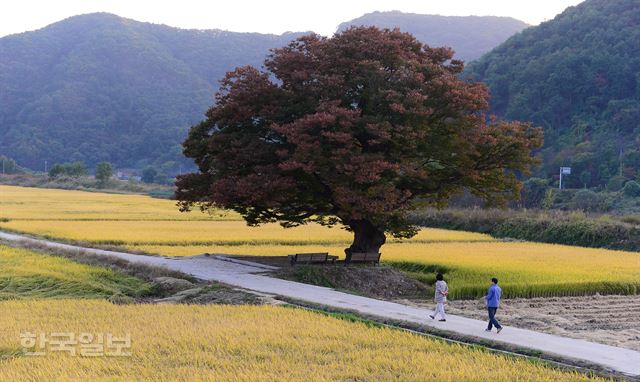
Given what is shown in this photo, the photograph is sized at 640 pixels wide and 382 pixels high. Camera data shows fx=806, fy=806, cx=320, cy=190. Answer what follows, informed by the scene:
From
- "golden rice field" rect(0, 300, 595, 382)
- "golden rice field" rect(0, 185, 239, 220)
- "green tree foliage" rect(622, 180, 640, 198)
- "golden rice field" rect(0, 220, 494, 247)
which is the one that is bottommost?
"golden rice field" rect(0, 185, 239, 220)

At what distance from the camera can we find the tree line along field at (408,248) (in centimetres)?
2103

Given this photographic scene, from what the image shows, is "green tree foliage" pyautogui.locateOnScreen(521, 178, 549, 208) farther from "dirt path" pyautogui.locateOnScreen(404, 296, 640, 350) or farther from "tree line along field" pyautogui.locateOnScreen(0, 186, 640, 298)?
"dirt path" pyautogui.locateOnScreen(404, 296, 640, 350)

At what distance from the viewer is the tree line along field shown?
828 inches

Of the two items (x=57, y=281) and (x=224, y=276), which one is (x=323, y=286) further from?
(x=57, y=281)

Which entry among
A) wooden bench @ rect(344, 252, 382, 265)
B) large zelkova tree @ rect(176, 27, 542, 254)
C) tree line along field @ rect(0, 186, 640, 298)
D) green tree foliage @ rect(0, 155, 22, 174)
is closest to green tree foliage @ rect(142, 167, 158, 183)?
green tree foliage @ rect(0, 155, 22, 174)

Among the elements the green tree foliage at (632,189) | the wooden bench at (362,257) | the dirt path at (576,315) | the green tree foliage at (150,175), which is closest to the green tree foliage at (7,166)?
the green tree foliage at (150,175)

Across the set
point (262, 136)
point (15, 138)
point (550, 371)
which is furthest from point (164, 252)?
point (15, 138)

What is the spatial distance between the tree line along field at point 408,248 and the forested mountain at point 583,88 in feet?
76.1

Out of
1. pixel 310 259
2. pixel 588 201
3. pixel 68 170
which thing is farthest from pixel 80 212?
pixel 68 170

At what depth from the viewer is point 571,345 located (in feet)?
39.2

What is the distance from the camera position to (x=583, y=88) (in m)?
66.3

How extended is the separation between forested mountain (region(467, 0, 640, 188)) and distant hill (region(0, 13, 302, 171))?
63504 mm

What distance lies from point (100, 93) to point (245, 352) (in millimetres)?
143871

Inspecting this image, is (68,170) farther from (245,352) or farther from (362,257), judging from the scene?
(245,352)
